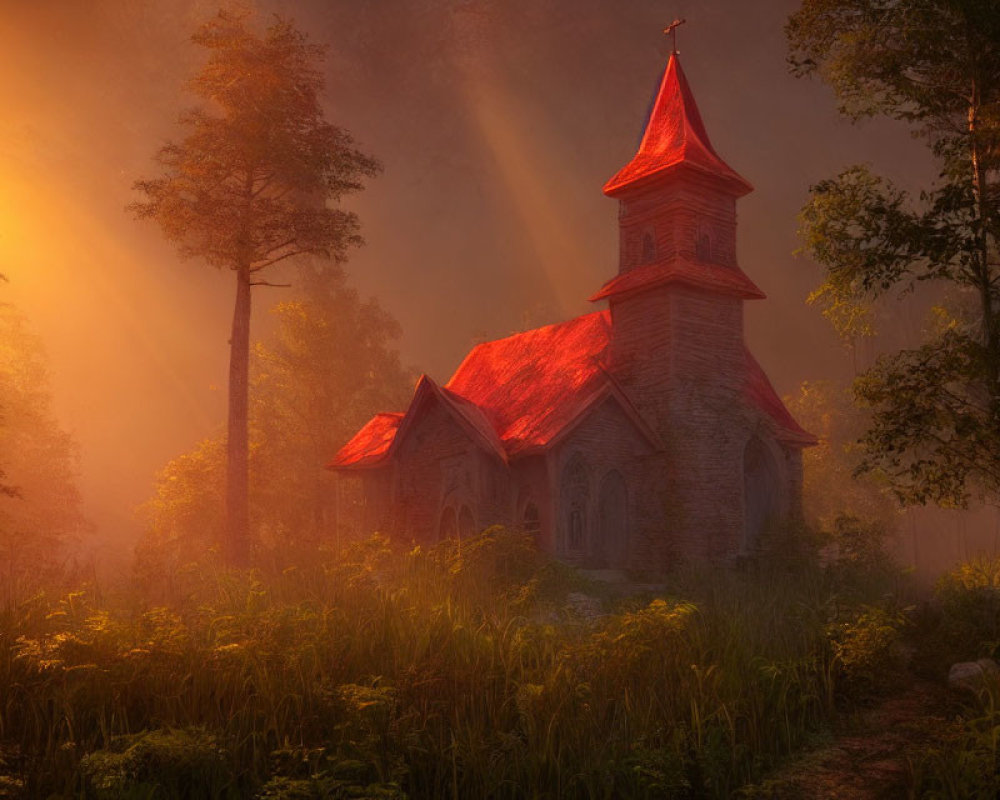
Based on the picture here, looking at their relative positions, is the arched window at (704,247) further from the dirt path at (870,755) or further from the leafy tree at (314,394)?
the leafy tree at (314,394)

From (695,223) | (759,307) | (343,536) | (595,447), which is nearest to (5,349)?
(343,536)

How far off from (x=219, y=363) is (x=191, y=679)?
105 meters

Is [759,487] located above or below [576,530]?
above

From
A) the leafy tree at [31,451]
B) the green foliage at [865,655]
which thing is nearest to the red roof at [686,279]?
the green foliage at [865,655]

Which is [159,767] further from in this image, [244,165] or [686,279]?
[686,279]

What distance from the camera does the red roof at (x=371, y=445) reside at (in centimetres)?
3003

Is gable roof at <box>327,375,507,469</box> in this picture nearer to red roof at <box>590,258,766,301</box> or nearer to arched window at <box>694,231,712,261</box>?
red roof at <box>590,258,766,301</box>

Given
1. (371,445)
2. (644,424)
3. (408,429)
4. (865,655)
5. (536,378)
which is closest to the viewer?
(865,655)

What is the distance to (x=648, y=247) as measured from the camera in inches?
1062

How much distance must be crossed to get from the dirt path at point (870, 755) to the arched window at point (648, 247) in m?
16.9

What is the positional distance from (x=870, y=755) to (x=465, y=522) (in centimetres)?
1672

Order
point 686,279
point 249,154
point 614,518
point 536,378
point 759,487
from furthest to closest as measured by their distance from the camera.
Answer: point 536,378, point 759,487, point 614,518, point 686,279, point 249,154

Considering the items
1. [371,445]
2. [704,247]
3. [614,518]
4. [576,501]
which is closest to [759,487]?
[614,518]

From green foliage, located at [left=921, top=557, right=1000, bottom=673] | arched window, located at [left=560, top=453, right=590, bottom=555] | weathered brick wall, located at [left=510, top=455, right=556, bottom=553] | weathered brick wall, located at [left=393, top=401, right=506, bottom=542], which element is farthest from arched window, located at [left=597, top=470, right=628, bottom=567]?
green foliage, located at [left=921, top=557, right=1000, bottom=673]
